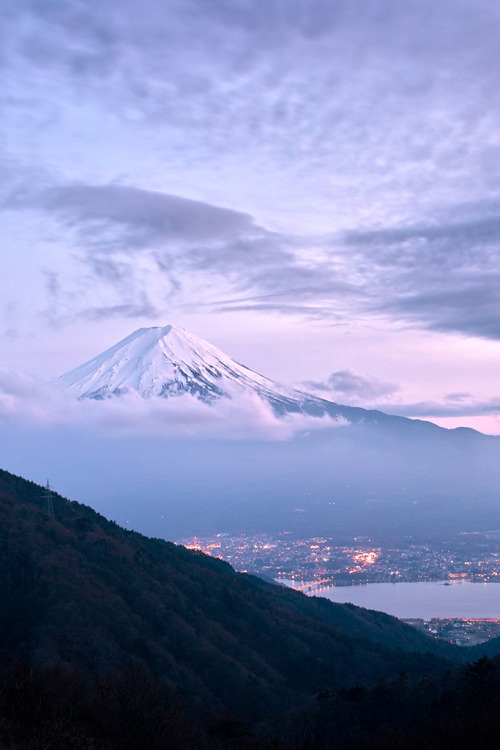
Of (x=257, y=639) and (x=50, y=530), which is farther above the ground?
(x=50, y=530)

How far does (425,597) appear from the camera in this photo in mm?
83938

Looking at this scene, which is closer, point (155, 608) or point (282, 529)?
point (155, 608)

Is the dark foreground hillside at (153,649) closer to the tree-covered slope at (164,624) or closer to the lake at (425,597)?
the tree-covered slope at (164,624)

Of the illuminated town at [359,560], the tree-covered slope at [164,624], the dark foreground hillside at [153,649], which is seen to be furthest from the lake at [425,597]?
the tree-covered slope at [164,624]

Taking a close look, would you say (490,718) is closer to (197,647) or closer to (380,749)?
(380,749)

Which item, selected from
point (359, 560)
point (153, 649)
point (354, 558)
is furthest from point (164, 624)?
point (354, 558)

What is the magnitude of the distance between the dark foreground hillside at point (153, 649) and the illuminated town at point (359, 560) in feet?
84.1

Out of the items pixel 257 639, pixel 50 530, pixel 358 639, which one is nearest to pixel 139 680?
pixel 257 639

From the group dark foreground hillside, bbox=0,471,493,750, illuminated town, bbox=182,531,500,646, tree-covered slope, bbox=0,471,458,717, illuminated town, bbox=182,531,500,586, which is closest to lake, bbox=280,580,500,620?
illuminated town, bbox=182,531,500,646

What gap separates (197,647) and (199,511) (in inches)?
5860

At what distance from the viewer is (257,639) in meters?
42.3

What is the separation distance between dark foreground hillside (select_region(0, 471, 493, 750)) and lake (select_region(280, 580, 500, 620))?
19.3m

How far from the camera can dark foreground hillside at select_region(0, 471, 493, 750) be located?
1828cm

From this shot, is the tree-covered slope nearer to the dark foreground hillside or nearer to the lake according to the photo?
the dark foreground hillside
